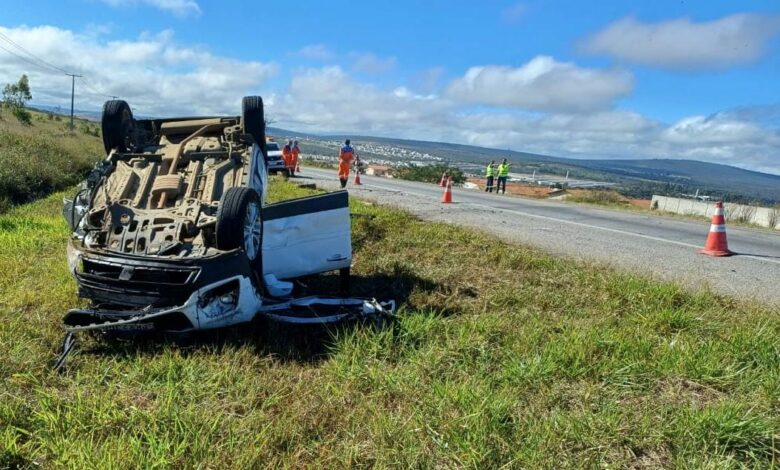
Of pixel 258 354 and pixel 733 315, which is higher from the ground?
pixel 733 315

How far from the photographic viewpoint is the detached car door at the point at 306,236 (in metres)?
4.82

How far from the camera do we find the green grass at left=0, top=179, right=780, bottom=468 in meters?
2.52

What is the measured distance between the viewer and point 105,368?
3.42 meters

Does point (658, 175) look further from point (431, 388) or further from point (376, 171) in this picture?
point (431, 388)

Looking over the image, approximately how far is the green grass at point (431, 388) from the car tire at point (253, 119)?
2322mm

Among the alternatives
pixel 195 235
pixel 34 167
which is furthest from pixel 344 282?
pixel 34 167

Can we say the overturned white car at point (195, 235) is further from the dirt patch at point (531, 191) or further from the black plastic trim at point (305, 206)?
the dirt patch at point (531, 191)

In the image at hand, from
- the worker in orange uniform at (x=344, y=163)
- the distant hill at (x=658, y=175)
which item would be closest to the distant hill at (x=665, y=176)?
the distant hill at (x=658, y=175)

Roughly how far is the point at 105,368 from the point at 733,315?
15.3 feet

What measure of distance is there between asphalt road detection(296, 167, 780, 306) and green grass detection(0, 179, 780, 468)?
125cm

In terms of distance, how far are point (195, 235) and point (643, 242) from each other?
268 inches

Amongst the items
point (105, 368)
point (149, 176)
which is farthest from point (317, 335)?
point (149, 176)

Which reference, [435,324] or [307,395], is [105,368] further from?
[435,324]

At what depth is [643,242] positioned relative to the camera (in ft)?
27.2
